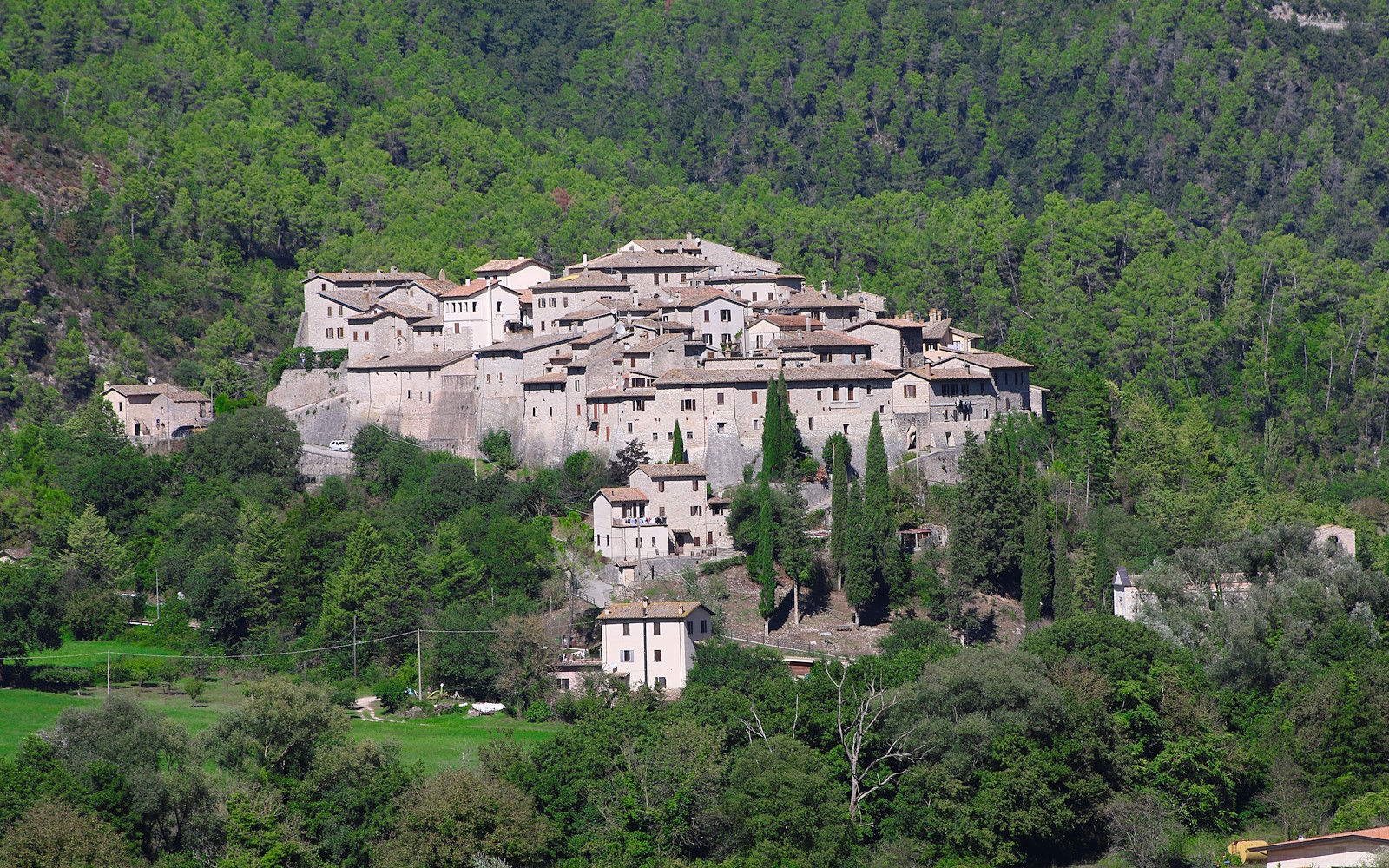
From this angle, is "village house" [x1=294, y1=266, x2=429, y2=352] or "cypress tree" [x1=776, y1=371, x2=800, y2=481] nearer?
"cypress tree" [x1=776, y1=371, x2=800, y2=481]

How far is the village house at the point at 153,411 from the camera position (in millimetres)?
82250

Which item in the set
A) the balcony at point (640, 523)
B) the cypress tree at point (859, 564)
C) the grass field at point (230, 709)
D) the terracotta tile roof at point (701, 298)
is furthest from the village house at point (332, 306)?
the cypress tree at point (859, 564)

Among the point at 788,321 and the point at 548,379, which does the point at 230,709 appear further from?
the point at 788,321

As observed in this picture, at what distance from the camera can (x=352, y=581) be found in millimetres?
65500

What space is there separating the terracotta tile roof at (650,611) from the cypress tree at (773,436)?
6.87m

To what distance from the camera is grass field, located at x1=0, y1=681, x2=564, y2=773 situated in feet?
181

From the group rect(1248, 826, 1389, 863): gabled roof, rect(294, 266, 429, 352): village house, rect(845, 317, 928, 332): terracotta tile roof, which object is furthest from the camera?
rect(294, 266, 429, 352): village house

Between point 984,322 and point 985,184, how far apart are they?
158 ft

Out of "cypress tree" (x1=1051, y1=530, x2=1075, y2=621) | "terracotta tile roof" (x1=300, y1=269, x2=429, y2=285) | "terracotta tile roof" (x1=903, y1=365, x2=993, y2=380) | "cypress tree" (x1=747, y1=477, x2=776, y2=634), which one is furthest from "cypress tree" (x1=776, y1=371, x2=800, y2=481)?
"terracotta tile roof" (x1=300, y1=269, x2=429, y2=285)

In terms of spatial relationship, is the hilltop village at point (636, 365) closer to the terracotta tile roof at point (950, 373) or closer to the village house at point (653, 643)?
the terracotta tile roof at point (950, 373)

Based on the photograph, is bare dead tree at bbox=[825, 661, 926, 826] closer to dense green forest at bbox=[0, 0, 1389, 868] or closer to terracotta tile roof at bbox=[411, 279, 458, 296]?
dense green forest at bbox=[0, 0, 1389, 868]

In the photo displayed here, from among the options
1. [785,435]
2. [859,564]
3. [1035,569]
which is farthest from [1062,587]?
[785,435]

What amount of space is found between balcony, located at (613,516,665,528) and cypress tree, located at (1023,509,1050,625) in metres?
11.9

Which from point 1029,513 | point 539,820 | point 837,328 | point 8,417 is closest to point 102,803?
point 539,820
